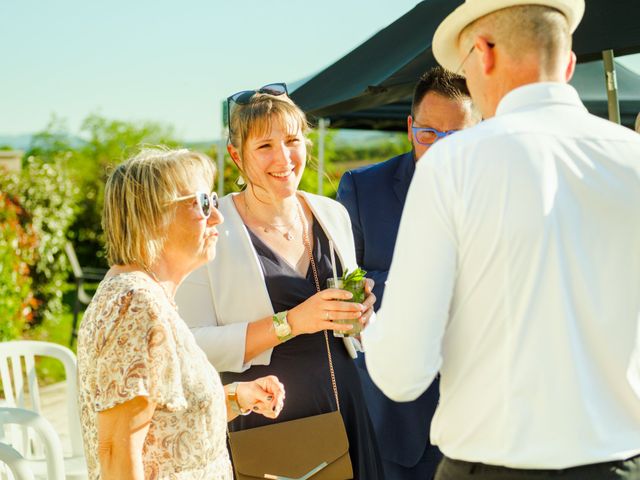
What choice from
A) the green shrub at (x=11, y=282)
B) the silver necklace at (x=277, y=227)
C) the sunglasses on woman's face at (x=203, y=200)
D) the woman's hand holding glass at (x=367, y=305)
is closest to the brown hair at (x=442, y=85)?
the silver necklace at (x=277, y=227)

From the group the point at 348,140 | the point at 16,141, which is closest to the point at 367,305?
the point at 348,140

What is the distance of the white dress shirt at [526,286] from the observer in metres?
1.41

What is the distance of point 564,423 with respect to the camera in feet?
4.75

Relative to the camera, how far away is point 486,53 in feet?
5.13

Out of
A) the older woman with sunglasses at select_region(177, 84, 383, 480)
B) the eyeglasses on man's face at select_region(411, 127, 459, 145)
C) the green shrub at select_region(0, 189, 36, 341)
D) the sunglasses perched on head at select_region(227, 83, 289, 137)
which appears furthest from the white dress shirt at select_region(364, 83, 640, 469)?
the green shrub at select_region(0, 189, 36, 341)

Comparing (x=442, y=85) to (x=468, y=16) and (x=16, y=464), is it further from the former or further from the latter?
(x=16, y=464)

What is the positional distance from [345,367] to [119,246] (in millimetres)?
920

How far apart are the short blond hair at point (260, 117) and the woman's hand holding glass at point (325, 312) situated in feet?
1.71

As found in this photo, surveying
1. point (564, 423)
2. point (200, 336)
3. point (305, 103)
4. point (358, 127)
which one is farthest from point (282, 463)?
point (358, 127)

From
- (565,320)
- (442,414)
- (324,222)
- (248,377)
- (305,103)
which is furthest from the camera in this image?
(305,103)

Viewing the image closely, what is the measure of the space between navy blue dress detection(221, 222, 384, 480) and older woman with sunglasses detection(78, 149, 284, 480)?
41cm

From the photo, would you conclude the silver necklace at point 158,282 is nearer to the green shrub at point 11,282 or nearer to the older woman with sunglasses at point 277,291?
the older woman with sunglasses at point 277,291

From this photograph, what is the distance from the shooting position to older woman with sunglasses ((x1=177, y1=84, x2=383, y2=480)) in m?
2.33

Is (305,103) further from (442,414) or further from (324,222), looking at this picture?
(442,414)
